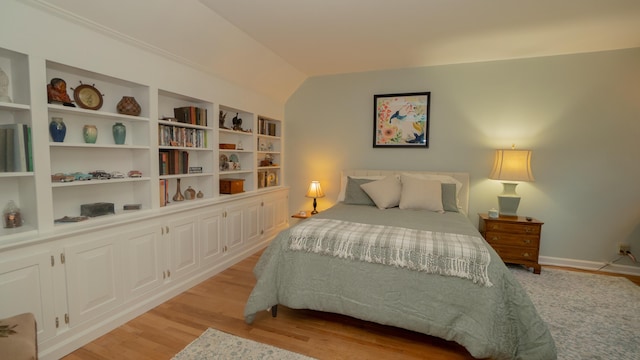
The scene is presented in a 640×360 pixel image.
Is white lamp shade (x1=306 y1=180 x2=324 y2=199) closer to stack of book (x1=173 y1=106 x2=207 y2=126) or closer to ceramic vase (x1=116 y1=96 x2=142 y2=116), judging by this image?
stack of book (x1=173 y1=106 x2=207 y2=126)

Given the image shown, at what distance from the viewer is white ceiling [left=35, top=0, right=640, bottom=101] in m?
2.19

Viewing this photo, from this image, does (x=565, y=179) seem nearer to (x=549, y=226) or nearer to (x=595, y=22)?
(x=549, y=226)

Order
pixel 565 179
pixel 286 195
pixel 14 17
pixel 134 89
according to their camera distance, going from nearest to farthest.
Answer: pixel 14 17, pixel 134 89, pixel 565 179, pixel 286 195

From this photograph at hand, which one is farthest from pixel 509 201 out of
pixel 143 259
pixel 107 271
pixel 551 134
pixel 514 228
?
pixel 107 271

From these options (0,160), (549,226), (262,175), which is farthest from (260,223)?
(549,226)

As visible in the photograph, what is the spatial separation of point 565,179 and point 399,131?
78.8 inches

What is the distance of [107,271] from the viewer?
2.04 meters

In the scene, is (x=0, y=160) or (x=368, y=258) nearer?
(x=0, y=160)

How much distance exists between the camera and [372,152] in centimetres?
408

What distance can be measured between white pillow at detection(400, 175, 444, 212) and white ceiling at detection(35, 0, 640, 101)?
1.53 m

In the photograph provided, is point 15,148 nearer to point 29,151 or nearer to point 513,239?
point 29,151

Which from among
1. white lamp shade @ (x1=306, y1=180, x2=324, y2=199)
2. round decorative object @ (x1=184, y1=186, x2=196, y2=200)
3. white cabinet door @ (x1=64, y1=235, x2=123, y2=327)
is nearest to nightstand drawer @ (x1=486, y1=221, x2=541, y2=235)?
white lamp shade @ (x1=306, y1=180, x2=324, y2=199)

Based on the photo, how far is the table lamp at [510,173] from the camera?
3.21 metres

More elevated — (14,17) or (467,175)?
(14,17)
